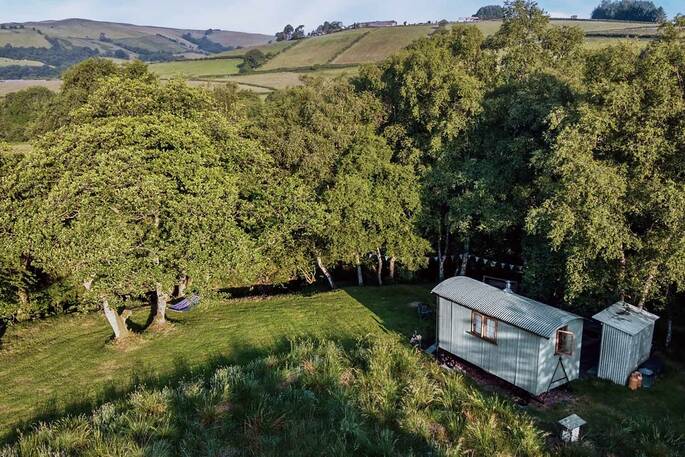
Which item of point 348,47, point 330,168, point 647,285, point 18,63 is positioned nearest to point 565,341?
point 647,285

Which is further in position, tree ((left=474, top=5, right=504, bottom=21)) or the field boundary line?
tree ((left=474, top=5, right=504, bottom=21))

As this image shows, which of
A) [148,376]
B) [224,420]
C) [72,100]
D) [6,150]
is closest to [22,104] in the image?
[72,100]

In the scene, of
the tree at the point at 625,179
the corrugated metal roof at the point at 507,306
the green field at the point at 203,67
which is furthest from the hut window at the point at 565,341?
the green field at the point at 203,67

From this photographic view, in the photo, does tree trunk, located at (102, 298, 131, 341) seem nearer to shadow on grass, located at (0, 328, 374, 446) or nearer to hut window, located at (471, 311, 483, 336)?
shadow on grass, located at (0, 328, 374, 446)

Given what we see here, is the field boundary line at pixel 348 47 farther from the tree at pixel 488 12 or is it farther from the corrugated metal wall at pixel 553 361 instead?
the corrugated metal wall at pixel 553 361

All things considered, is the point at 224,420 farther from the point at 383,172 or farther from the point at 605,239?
the point at 383,172

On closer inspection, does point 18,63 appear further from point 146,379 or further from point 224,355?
point 146,379

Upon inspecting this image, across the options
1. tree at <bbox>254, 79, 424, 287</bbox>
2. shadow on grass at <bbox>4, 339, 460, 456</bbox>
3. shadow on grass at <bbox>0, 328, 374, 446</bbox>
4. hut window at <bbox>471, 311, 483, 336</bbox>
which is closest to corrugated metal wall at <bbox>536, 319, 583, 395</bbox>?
hut window at <bbox>471, 311, 483, 336</bbox>
